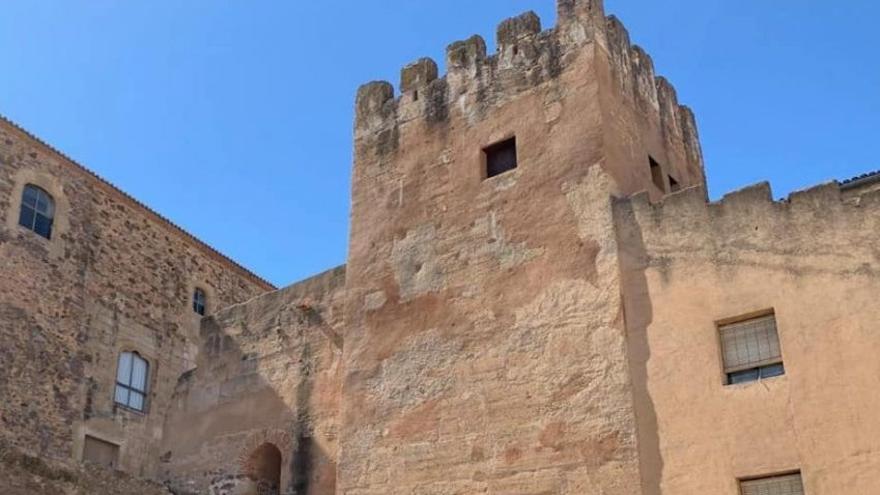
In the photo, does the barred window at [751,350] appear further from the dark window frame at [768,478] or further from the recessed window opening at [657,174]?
the recessed window opening at [657,174]

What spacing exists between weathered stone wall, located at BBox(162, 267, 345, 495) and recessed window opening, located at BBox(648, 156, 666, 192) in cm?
475

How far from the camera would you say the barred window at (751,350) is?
9133 millimetres

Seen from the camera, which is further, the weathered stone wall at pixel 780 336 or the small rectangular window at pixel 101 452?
the small rectangular window at pixel 101 452

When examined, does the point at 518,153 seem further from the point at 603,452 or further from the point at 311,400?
the point at 311,400

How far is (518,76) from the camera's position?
39.9ft

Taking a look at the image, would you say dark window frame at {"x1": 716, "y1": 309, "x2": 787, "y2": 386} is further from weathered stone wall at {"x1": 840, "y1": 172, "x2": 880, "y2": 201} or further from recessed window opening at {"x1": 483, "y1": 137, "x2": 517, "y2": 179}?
recessed window opening at {"x1": 483, "y1": 137, "x2": 517, "y2": 179}

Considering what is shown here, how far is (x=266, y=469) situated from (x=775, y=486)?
7.83m

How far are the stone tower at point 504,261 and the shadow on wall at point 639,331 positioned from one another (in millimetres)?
92

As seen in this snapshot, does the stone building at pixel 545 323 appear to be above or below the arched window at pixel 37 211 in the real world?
below

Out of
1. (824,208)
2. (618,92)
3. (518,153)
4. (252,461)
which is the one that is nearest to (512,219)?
(518,153)

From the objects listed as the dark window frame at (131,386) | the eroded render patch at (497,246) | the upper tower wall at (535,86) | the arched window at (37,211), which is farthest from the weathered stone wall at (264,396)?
the arched window at (37,211)

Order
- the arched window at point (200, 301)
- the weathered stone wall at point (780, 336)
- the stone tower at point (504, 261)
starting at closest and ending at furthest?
1. the weathered stone wall at point (780, 336)
2. the stone tower at point (504, 261)
3. the arched window at point (200, 301)

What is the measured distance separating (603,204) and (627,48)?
295cm

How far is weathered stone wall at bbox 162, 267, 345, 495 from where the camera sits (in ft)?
43.7
